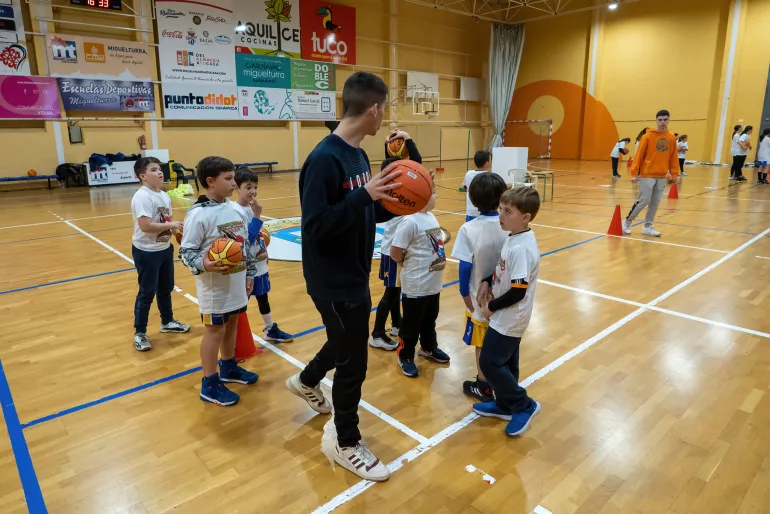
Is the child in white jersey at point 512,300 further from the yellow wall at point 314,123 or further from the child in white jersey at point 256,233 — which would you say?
the yellow wall at point 314,123

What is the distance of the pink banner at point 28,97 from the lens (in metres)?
12.7

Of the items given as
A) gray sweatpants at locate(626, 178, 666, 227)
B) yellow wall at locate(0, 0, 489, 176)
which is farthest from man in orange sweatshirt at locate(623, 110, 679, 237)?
yellow wall at locate(0, 0, 489, 176)

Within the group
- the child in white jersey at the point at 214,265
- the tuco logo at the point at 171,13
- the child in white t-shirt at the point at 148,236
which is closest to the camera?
the child in white jersey at the point at 214,265

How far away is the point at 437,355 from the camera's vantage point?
12.0 ft

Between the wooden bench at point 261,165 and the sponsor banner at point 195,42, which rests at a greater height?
the sponsor banner at point 195,42

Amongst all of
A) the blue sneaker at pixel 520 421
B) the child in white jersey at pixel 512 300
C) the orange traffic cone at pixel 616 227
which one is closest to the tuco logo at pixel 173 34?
the orange traffic cone at pixel 616 227

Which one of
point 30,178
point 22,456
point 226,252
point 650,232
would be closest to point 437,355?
point 226,252

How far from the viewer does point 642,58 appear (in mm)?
20188

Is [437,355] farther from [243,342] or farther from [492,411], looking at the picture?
Result: [243,342]

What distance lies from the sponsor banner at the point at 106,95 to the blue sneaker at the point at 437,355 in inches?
561

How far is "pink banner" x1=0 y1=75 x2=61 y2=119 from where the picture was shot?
1267 cm

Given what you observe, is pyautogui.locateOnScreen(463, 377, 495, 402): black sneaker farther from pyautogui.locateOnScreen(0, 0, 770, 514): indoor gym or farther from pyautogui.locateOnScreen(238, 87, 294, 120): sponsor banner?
pyautogui.locateOnScreen(238, 87, 294, 120): sponsor banner

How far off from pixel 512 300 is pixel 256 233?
1.86 metres

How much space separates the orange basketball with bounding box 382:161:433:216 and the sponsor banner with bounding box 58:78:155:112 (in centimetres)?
1492
